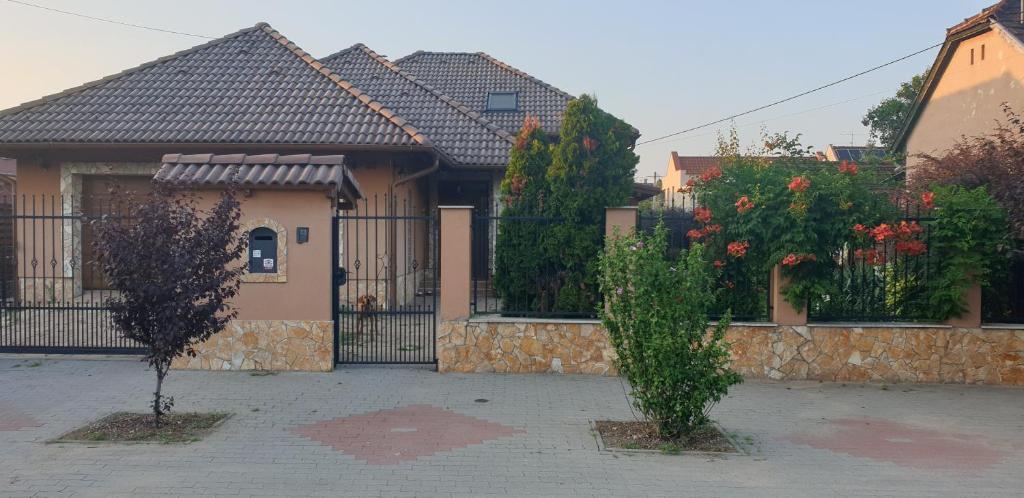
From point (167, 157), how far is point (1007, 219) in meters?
10.4

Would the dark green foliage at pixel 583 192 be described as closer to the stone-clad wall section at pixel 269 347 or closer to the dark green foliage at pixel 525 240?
the dark green foliage at pixel 525 240

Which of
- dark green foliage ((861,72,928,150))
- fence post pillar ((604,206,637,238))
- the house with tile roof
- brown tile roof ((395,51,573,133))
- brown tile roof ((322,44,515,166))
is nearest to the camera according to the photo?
fence post pillar ((604,206,637,238))

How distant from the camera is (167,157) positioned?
9.89 metres

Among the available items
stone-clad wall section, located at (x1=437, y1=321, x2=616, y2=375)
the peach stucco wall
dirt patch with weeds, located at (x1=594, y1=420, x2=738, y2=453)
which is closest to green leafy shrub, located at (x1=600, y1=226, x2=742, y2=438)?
dirt patch with weeds, located at (x1=594, y1=420, x2=738, y2=453)

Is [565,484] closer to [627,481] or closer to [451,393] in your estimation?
[627,481]

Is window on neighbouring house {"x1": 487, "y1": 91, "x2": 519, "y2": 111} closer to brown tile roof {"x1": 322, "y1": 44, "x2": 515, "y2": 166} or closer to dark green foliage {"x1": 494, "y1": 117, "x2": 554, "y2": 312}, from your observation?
brown tile roof {"x1": 322, "y1": 44, "x2": 515, "y2": 166}

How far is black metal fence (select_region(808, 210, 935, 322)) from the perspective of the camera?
9.88 m

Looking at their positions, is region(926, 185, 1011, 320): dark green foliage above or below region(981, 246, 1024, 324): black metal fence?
above

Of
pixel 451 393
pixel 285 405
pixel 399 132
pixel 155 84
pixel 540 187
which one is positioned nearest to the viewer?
pixel 285 405

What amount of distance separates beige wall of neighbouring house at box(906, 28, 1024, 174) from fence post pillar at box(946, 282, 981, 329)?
6.02 metres

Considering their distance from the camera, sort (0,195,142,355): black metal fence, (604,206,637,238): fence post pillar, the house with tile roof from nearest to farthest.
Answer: (604,206,637,238): fence post pillar → (0,195,142,355): black metal fence → the house with tile roof

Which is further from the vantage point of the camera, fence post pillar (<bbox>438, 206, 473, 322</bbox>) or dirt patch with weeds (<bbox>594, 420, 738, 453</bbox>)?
fence post pillar (<bbox>438, 206, 473, 322</bbox>)

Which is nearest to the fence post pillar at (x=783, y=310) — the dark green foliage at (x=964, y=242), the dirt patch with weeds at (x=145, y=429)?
the dark green foliage at (x=964, y=242)

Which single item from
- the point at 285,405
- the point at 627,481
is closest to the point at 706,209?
the point at 627,481
